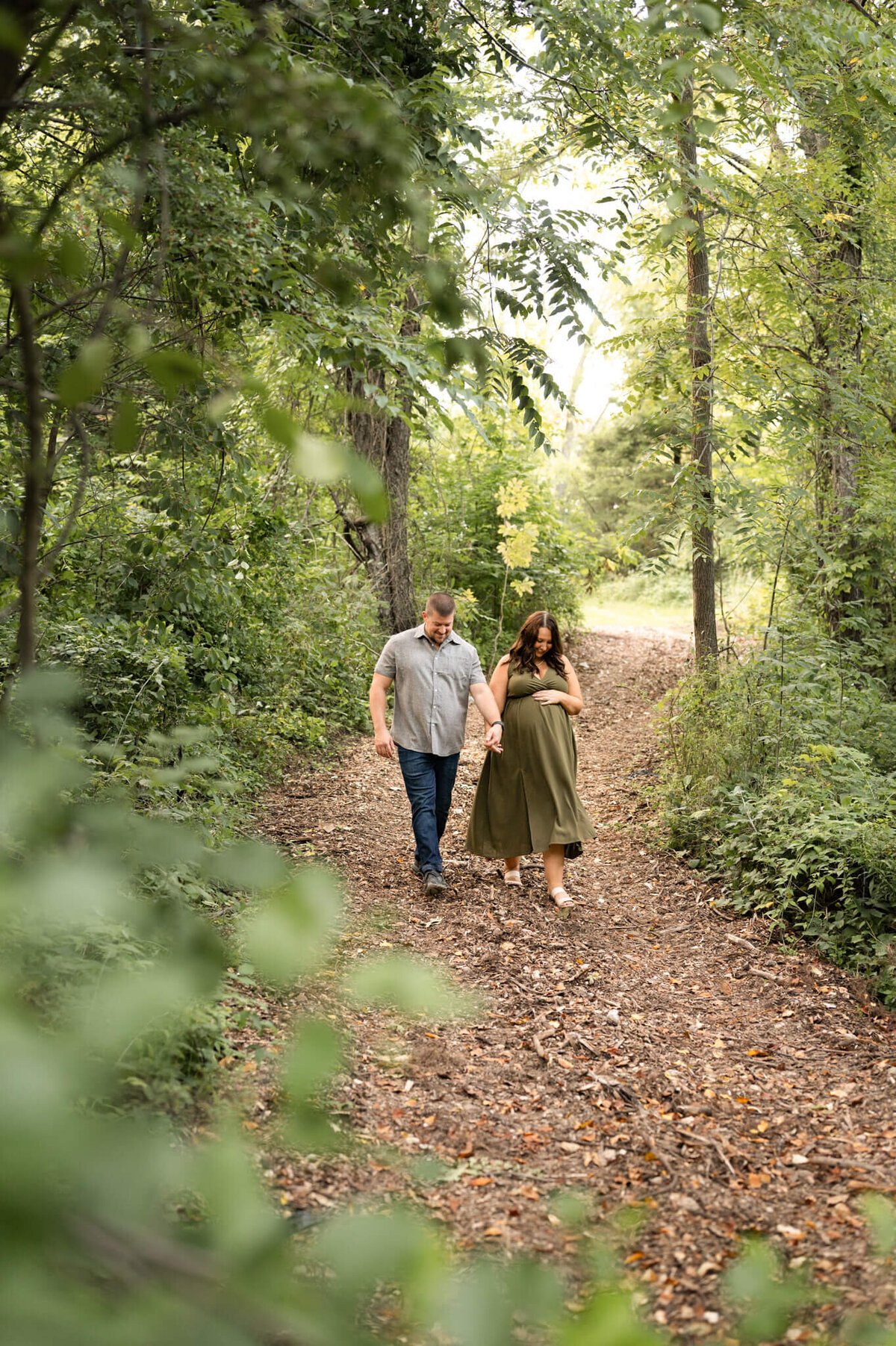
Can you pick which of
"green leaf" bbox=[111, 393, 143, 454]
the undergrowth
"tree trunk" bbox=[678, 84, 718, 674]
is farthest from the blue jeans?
A: "green leaf" bbox=[111, 393, 143, 454]

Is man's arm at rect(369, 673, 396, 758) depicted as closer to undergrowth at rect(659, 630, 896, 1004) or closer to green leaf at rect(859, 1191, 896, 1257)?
undergrowth at rect(659, 630, 896, 1004)

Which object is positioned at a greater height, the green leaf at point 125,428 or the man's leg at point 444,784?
the green leaf at point 125,428

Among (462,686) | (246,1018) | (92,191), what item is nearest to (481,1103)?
(246,1018)

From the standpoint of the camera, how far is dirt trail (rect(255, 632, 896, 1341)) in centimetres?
314

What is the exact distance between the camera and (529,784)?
645cm

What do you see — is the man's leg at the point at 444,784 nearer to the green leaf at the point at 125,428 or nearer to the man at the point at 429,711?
the man at the point at 429,711

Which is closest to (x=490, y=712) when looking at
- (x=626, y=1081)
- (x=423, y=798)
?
(x=423, y=798)

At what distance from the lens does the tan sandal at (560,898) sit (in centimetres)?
638

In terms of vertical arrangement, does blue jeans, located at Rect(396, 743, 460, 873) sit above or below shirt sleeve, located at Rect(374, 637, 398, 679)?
below

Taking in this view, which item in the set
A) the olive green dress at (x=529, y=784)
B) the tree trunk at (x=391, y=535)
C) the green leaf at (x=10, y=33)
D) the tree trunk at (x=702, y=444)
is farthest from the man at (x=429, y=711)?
the green leaf at (x=10, y=33)

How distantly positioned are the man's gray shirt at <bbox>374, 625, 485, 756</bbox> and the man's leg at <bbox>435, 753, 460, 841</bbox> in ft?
0.40

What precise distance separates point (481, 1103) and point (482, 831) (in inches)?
108

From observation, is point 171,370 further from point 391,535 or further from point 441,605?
point 391,535

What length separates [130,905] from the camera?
34.5 inches
